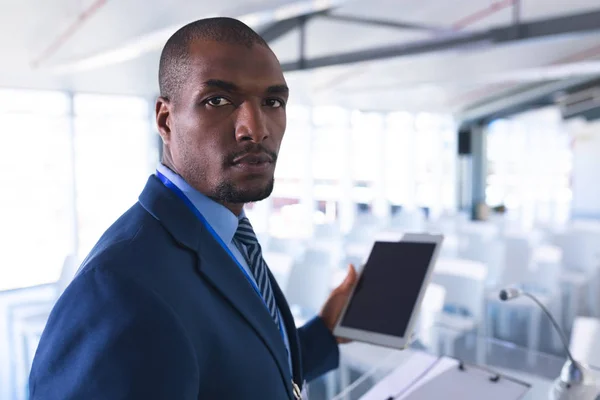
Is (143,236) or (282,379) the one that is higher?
(143,236)

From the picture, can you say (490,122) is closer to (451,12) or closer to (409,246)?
(451,12)

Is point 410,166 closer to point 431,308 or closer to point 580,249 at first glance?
point 580,249

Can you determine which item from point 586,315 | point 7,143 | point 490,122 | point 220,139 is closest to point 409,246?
point 220,139

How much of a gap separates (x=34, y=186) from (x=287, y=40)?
13.5 ft

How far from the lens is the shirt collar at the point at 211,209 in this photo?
3.40 feet

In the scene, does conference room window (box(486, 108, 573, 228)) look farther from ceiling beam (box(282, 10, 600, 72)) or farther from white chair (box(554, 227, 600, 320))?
ceiling beam (box(282, 10, 600, 72))

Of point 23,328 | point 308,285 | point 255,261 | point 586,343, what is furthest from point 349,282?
point 23,328

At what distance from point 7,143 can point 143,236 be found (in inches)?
276

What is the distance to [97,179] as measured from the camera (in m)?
7.85

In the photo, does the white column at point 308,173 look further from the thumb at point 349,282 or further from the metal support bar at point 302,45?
the thumb at point 349,282

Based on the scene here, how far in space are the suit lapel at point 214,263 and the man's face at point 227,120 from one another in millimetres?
70

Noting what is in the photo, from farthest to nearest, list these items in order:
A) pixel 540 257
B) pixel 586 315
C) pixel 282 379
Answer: pixel 586 315 < pixel 540 257 < pixel 282 379

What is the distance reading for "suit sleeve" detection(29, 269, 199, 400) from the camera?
751 millimetres

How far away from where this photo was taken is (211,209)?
105 cm
